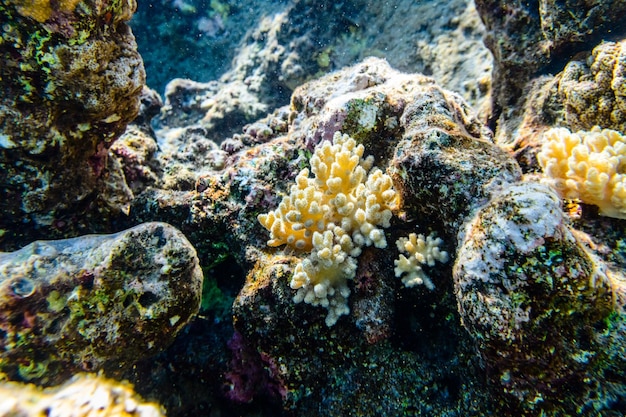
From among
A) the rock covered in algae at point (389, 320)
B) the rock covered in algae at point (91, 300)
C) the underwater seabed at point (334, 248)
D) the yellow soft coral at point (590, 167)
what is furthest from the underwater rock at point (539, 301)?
the rock covered in algae at point (91, 300)

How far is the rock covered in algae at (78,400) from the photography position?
1775 mm

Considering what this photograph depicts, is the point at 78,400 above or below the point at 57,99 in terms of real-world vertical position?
below

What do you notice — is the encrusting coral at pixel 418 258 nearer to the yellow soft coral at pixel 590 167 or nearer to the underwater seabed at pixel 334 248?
the underwater seabed at pixel 334 248

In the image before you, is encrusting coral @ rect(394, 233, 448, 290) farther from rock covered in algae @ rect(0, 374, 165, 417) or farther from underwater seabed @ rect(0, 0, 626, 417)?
rock covered in algae @ rect(0, 374, 165, 417)

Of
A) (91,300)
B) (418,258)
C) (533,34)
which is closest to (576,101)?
(533,34)

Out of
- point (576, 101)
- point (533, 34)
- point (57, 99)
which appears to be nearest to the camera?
point (57, 99)

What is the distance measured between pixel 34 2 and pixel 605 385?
3.75 metres

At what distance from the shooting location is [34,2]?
2029 mm

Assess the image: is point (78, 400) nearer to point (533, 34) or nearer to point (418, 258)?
point (418, 258)

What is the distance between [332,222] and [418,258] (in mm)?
624

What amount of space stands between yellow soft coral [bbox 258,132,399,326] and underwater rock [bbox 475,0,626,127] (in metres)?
2.20

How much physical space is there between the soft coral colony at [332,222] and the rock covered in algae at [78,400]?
4.28 feet

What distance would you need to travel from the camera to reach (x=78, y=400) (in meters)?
1.96

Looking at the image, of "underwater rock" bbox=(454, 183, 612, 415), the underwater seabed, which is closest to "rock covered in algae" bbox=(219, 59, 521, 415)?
the underwater seabed
